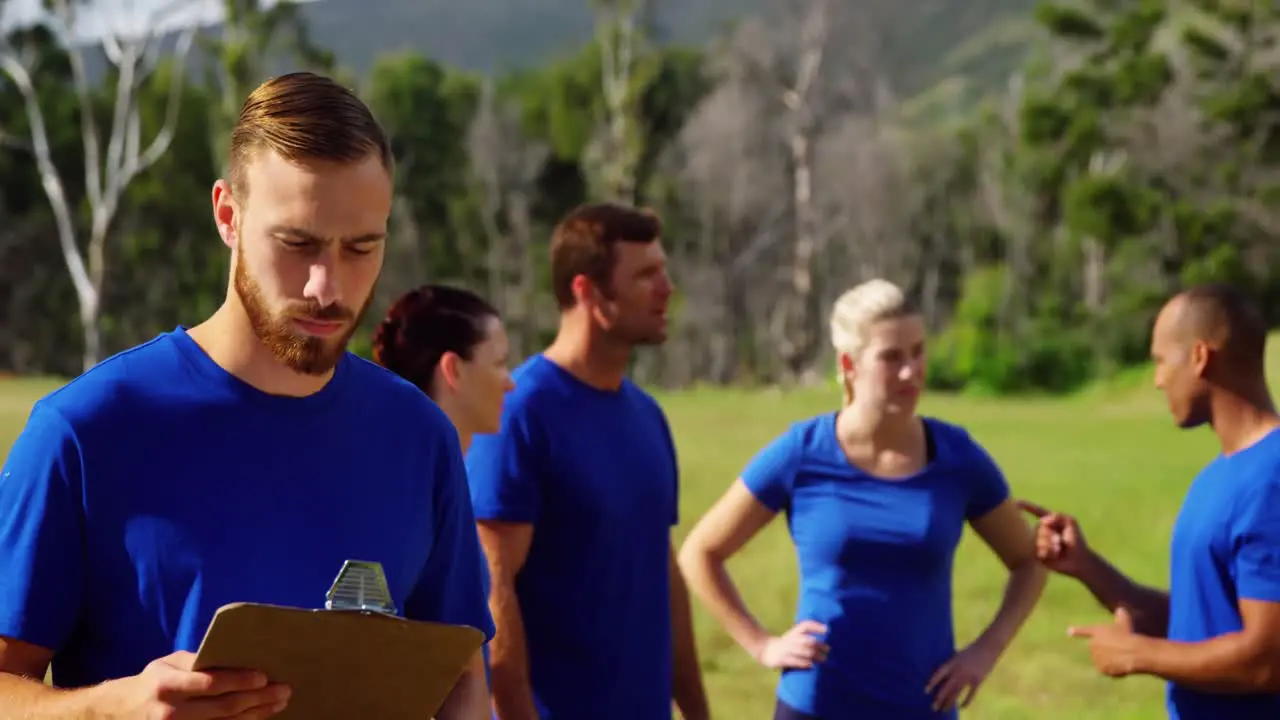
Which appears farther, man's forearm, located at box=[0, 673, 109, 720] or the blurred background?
the blurred background

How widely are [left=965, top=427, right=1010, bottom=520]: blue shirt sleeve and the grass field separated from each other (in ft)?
13.6

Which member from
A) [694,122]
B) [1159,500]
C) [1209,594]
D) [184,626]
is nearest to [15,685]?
[184,626]

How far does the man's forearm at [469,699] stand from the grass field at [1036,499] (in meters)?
6.40

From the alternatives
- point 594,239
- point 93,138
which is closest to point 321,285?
point 594,239

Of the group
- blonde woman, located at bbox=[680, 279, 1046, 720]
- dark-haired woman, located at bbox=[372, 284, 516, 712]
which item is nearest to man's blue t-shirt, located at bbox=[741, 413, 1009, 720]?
blonde woman, located at bbox=[680, 279, 1046, 720]

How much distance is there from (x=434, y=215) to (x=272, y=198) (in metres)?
63.1

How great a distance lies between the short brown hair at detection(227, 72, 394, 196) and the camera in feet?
7.64

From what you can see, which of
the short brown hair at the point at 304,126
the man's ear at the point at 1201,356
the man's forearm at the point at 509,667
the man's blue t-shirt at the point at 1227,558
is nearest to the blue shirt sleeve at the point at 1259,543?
the man's blue t-shirt at the point at 1227,558

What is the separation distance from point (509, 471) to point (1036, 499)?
45.3 ft

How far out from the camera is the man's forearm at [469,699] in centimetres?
263

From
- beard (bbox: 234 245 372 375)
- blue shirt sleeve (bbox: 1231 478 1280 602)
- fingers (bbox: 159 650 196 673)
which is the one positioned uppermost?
beard (bbox: 234 245 372 375)

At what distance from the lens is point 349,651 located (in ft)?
7.13

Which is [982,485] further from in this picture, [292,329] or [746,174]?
[746,174]

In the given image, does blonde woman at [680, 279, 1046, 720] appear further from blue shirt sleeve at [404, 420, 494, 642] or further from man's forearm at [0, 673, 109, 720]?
man's forearm at [0, 673, 109, 720]
